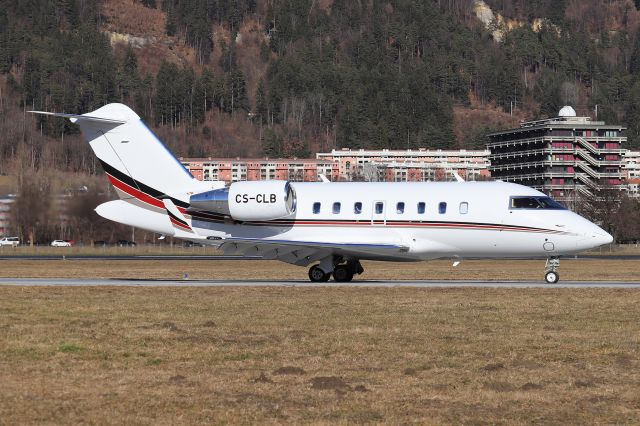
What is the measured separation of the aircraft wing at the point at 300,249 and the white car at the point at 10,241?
72.6 m

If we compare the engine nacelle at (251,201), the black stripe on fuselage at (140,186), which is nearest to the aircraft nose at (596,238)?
the engine nacelle at (251,201)

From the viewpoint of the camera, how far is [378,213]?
40.3m

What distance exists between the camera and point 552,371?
1906 cm

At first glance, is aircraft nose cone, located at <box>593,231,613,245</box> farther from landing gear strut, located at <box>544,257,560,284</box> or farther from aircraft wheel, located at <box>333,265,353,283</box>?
aircraft wheel, located at <box>333,265,353,283</box>

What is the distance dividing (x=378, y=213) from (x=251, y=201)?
4473 mm

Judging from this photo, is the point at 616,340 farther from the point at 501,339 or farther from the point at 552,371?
the point at 552,371

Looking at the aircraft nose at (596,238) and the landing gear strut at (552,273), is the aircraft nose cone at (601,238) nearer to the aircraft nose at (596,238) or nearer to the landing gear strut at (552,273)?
the aircraft nose at (596,238)

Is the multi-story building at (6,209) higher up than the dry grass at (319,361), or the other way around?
the multi-story building at (6,209)

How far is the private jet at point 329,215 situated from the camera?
39.6m

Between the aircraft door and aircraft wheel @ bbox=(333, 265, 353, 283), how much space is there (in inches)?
96.9

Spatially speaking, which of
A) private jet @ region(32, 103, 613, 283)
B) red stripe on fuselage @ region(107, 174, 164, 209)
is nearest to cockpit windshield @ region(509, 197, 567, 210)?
private jet @ region(32, 103, 613, 283)

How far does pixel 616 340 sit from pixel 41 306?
15.0m

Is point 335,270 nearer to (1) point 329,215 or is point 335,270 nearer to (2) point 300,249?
(1) point 329,215

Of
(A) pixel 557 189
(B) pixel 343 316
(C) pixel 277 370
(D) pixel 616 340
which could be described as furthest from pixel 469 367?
(A) pixel 557 189
